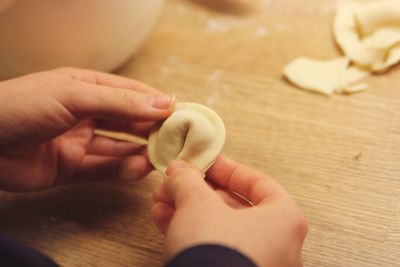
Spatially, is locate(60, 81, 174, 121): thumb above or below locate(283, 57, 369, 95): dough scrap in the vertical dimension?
above

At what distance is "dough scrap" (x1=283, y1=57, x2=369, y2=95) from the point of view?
0.82 metres

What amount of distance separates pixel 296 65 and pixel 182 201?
445mm

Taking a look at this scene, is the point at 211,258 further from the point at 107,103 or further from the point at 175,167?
the point at 107,103

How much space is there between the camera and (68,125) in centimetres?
64

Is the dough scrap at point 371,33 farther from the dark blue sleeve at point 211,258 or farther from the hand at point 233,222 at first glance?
the dark blue sleeve at point 211,258

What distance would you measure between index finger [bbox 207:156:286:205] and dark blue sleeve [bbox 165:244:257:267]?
11 cm

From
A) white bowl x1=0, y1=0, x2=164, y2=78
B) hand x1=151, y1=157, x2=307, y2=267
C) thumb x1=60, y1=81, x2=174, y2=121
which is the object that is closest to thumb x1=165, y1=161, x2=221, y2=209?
hand x1=151, y1=157, x2=307, y2=267

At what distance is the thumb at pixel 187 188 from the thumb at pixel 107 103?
110 millimetres

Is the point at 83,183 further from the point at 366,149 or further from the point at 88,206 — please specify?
the point at 366,149

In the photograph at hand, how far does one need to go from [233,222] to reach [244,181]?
0.13 meters

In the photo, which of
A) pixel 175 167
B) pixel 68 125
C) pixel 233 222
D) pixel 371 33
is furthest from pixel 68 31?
pixel 371 33

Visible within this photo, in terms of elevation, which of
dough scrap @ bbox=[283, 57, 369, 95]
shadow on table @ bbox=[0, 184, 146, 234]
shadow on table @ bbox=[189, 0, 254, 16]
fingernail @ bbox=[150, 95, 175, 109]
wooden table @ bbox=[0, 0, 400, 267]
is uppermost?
shadow on table @ bbox=[189, 0, 254, 16]

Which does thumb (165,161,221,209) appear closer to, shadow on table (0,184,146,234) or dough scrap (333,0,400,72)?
shadow on table (0,184,146,234)

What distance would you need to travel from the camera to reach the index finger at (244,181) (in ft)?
1.86
